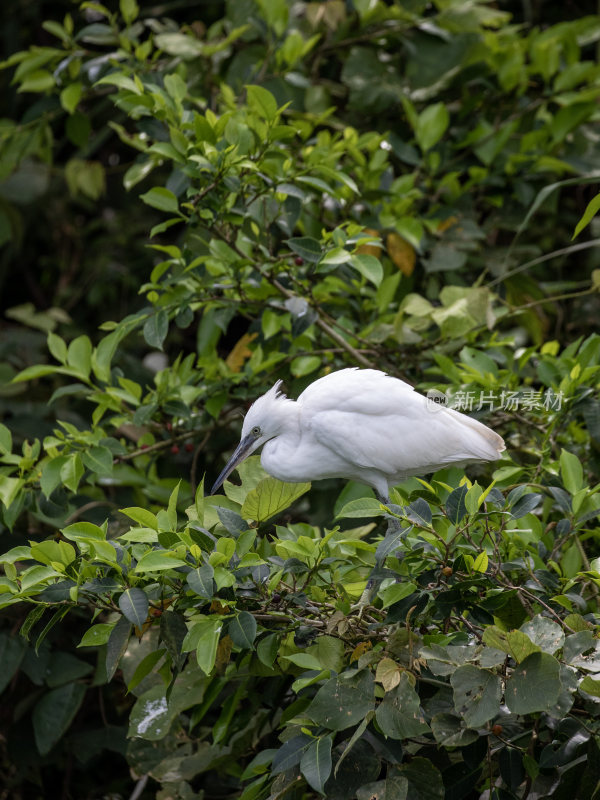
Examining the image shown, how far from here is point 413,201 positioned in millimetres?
2965

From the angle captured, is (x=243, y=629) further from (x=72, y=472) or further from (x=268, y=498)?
(x=72, y=472)

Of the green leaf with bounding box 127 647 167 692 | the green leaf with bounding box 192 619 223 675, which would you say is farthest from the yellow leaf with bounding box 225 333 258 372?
the green leaf with bounding box 192 619 223 675

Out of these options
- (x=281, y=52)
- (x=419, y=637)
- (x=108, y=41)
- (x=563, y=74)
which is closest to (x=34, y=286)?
(x=108, y=41)

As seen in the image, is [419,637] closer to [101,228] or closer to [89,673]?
[89,673]

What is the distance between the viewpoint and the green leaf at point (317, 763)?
1.44 metres

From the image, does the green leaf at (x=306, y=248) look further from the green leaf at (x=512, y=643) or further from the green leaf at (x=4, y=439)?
the green leaf at (x=512, y=643)

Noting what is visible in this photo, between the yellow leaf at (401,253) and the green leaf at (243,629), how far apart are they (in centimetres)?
162

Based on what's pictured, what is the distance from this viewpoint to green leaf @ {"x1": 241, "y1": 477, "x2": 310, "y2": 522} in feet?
6.00

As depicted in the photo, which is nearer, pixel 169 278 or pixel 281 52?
pixel 169 278

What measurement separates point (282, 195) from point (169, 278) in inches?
14.9

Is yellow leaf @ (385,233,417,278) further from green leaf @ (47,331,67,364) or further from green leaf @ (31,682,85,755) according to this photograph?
green leaf @ (31,682,85,755)

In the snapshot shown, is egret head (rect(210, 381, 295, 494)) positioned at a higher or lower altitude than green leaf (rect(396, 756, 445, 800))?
higher

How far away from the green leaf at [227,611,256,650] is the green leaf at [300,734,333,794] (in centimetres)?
21

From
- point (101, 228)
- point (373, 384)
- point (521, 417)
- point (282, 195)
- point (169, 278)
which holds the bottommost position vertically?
point (101, 228)
